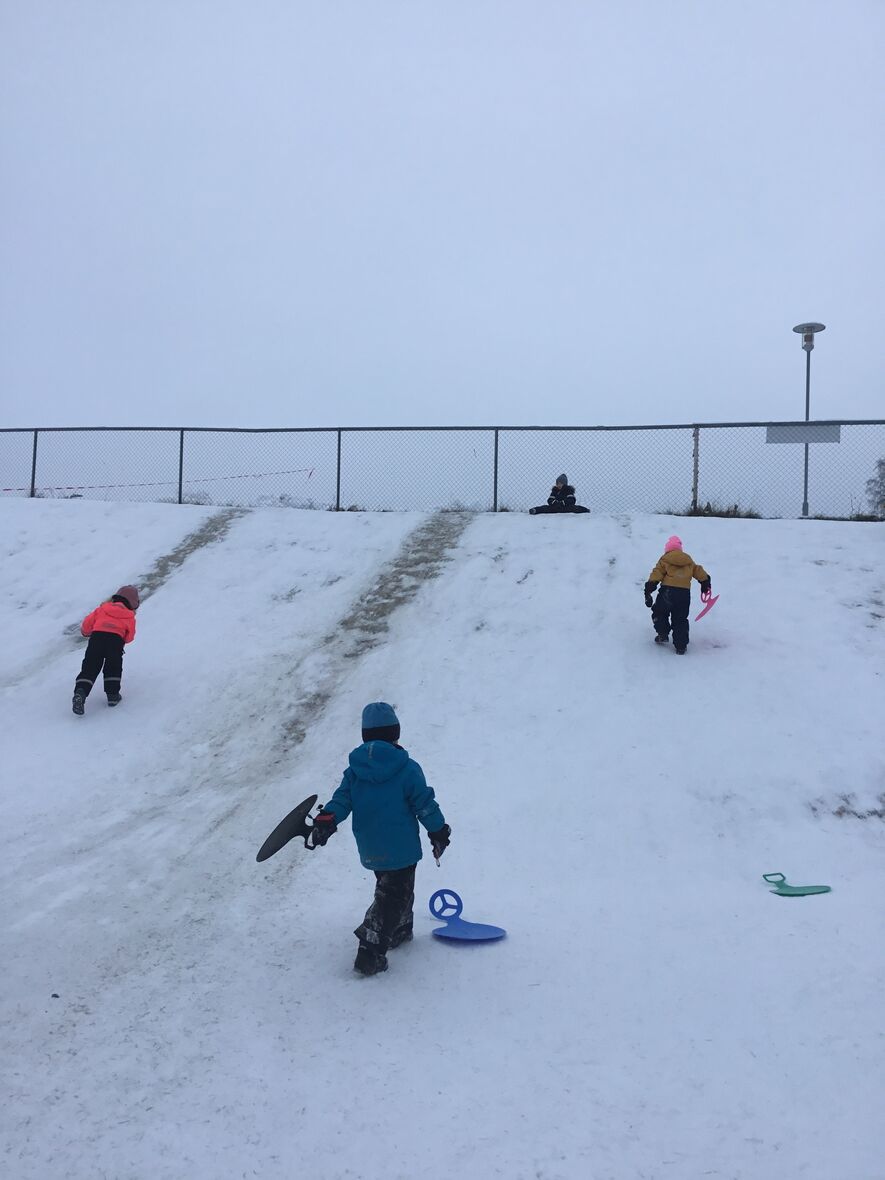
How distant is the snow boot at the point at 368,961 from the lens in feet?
14.6

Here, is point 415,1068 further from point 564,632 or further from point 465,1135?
point 564,632

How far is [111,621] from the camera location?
9.13 m

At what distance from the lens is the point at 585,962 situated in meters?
4.66

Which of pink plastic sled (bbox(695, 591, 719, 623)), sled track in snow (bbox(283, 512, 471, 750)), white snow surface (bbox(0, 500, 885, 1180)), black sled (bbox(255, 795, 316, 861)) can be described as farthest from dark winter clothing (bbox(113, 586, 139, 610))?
pink plastic sled (bbox(695, 591, 719, 623))

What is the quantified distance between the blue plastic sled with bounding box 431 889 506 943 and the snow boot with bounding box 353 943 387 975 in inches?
19.7

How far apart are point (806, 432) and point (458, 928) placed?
41.2ft

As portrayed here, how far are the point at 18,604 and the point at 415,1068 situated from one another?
34.7ft

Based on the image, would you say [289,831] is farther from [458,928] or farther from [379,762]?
[458,928]

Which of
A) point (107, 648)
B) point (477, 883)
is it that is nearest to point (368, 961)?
point (477, 883)

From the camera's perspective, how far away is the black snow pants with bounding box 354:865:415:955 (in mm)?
4500

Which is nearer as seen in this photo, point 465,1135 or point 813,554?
point 465,1135

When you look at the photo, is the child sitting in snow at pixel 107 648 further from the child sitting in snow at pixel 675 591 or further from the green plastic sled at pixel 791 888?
the green plastic sled at pixel 791 888

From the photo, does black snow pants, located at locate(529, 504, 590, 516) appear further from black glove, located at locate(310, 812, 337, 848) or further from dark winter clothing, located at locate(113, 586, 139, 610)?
black glove, located at locate(310, 812, 337, 848)

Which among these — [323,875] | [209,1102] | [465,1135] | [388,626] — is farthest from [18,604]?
[465,1135]
